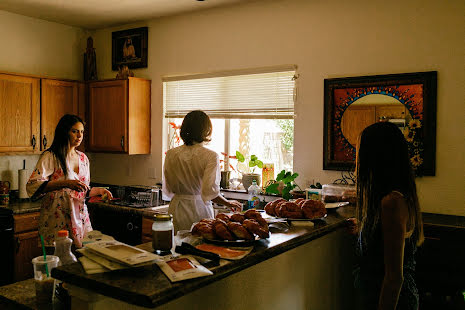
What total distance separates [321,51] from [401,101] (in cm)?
77

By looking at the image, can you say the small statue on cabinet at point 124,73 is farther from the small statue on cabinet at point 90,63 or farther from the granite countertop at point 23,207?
the granite countertop at point 23,207

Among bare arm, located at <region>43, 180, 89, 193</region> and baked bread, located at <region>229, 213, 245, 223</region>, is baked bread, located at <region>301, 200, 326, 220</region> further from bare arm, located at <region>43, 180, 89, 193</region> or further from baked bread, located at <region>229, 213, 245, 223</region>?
bare arm, located at <region>43, 180, 89, 193</region>

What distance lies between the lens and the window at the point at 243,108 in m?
3.67

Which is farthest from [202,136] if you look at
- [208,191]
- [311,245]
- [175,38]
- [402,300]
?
[175,38]

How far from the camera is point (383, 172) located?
1.68 m

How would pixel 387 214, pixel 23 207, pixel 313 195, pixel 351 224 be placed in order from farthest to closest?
pixel 23 207 < pixel 313 195 < pixel 351 224 < pixel 387 214

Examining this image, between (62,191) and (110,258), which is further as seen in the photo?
(62,191)

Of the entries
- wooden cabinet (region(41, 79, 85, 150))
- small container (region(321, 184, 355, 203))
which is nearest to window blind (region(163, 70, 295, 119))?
small container (region(321, 184, 355, 203))

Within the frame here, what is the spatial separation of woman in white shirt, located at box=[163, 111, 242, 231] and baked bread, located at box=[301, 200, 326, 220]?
45 centimetres

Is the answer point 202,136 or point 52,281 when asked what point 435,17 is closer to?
point 202,136

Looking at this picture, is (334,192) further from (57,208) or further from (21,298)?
(21,298)

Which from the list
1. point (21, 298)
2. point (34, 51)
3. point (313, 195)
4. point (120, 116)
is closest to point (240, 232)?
point (21, 298)

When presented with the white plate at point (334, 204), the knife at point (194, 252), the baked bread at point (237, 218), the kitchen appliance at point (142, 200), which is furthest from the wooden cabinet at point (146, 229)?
the knife at point (194, 252)

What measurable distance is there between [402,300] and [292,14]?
2.52 meters
